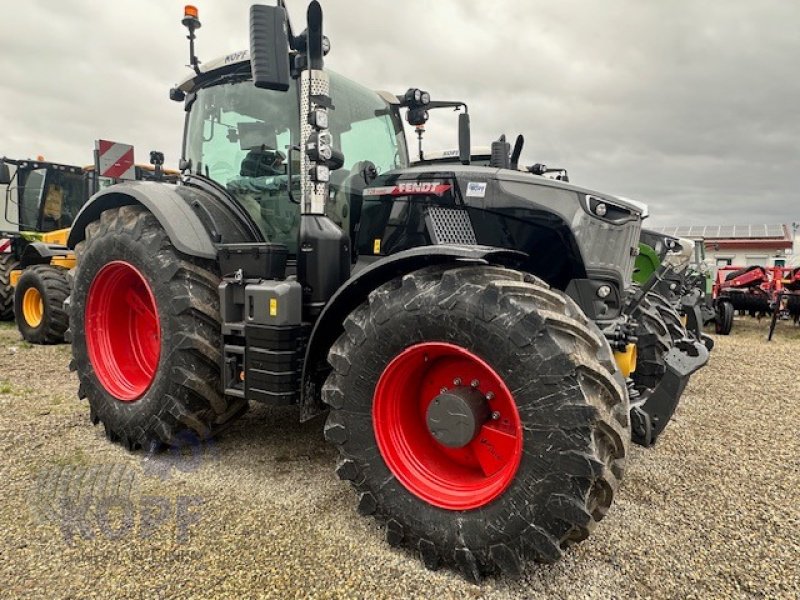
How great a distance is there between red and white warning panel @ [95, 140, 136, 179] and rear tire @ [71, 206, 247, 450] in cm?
404

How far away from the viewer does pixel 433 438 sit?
260 centimetres

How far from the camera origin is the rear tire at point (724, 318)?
38.8ft

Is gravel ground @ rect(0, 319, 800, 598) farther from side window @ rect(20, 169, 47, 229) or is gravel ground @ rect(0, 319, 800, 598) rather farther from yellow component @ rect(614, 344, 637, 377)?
side window @ rect(20, 169, 47, 229)

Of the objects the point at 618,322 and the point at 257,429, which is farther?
Result: the point at 257,429

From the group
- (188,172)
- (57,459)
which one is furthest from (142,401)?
(188,172)

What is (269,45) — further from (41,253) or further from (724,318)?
(724,318)

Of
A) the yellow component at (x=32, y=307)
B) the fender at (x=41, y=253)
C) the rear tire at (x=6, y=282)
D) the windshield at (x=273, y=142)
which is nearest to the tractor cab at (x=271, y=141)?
the windshield at (x=273, y=142)

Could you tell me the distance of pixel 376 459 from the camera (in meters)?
2.48

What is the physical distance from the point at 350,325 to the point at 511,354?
0.78 m

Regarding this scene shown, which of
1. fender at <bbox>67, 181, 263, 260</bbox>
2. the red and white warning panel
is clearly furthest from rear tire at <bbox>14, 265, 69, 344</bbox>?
fender at <bbox>67, 181, 263, 260</bbox>

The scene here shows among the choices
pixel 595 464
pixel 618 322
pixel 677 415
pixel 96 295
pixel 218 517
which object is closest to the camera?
pixel 595 464

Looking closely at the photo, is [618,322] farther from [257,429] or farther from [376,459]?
[257,429]

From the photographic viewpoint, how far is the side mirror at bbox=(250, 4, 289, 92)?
241 cm

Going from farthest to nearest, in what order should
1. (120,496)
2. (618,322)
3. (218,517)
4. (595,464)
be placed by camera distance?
(618,322), (120,496), (218,517), (595,464)
